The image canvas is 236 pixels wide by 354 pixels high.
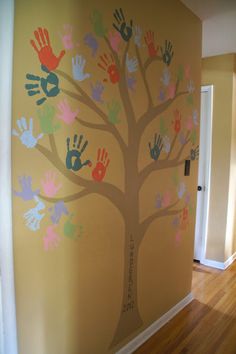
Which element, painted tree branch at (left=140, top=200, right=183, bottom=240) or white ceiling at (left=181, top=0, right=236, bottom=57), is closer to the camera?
painted tree branch at (left=140, top=200, right=183, bottom=240)

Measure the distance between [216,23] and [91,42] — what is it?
157 centimetres

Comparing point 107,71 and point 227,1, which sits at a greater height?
point 227,1

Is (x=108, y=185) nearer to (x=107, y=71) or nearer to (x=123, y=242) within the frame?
(x=123, y=242)

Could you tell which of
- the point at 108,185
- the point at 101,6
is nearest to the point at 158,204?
the point at 108,185

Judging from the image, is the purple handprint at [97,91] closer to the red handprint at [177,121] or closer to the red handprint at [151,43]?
the red handprint at [151,43]

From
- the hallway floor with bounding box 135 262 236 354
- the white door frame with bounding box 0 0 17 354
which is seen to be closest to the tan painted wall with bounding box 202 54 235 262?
the hallway floor with bounding box 135 262 236 354

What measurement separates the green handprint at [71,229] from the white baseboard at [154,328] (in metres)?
0.93

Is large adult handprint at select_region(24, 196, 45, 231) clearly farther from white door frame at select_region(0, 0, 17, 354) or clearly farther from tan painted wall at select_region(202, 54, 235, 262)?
tan painted wall at select_region(202, 54, 235, 262)

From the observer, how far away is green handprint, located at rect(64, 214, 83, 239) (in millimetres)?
1407

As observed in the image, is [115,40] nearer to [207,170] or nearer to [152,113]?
[152,113]

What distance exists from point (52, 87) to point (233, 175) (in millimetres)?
2751

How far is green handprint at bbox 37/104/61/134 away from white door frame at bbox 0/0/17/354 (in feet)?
0.50

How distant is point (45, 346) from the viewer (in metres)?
1.36

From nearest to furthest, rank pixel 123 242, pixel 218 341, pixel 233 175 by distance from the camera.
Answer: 1. pixel 123 242
2. pixel 218 341
3. pixel 233 175
